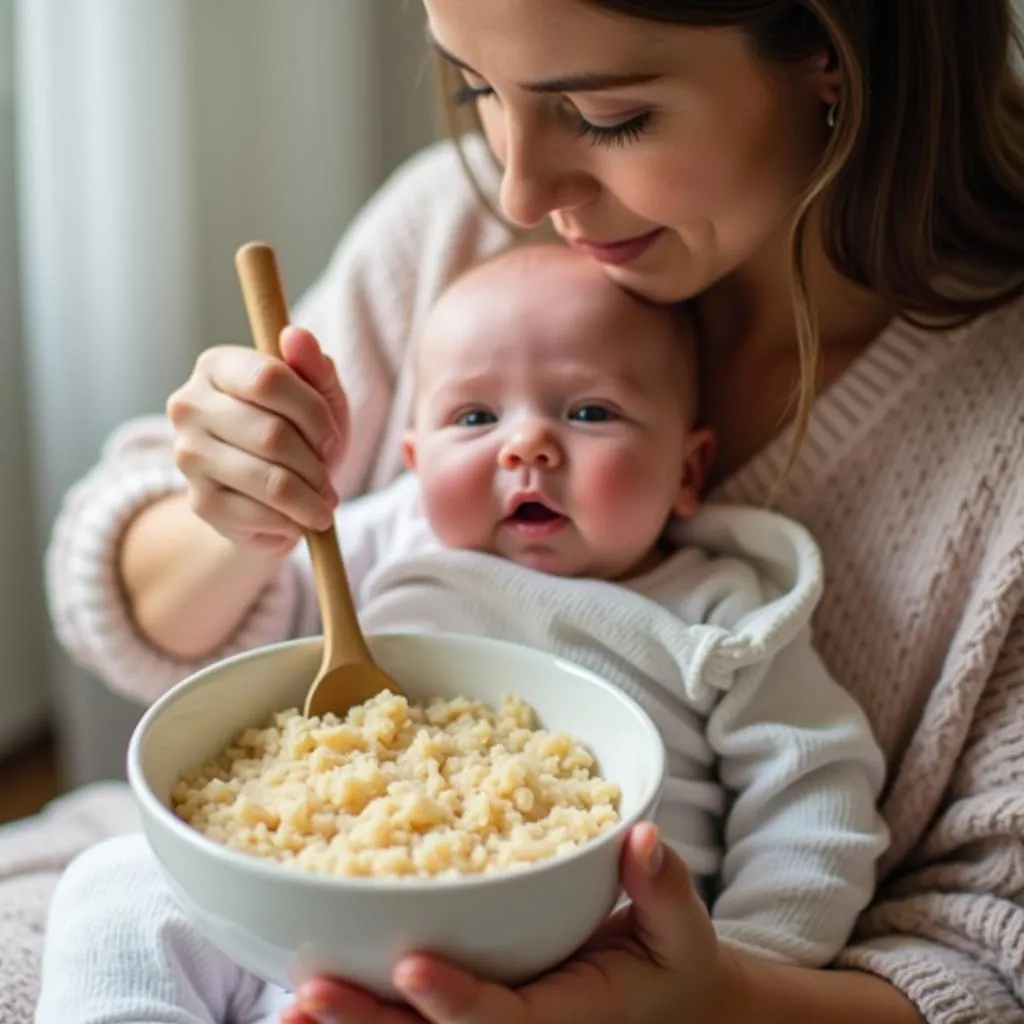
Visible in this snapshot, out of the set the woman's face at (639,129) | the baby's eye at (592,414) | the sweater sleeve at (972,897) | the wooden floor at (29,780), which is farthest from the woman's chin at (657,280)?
the wooden floor at (29,780)

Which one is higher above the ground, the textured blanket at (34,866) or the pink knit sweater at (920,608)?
the pink knit sweater at (920,608)

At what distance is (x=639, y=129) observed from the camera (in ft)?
3.04

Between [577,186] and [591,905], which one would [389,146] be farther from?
[591,905]

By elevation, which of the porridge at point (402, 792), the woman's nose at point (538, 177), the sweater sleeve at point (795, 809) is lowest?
the sweater sleeve at point (795, 809)

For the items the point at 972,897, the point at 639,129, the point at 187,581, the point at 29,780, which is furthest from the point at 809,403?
the point at 29,780

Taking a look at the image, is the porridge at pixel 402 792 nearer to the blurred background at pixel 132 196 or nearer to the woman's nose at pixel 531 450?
the woman's nose at pixel 531 450

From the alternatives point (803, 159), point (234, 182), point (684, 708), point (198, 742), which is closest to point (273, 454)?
point (198, 742)

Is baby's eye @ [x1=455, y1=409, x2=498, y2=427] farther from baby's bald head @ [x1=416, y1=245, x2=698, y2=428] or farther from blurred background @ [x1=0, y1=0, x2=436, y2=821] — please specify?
blurred background @ [x1=0, y1=0, x2=436, y2=821]

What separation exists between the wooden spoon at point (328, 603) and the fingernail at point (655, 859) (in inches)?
8.9

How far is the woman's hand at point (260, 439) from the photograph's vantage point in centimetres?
89

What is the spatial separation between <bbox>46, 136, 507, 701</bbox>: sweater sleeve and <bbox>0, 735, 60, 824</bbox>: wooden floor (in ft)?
2.29

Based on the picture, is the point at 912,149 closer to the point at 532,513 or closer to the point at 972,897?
the point at 532,513

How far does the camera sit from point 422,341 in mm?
1084

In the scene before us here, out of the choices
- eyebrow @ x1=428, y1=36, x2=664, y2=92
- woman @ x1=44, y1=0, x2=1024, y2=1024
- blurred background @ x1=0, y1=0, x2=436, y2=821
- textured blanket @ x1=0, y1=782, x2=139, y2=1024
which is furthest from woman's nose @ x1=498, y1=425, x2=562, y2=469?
blurred background @ x1=0, y1=0, x2=436, y2=821
